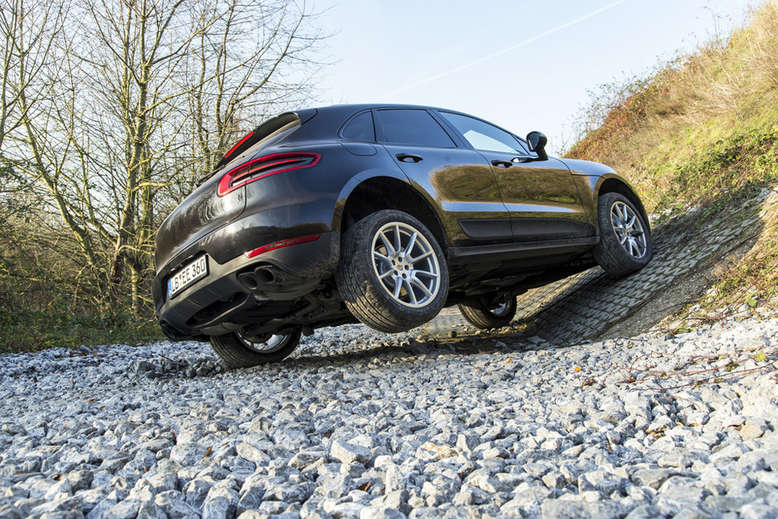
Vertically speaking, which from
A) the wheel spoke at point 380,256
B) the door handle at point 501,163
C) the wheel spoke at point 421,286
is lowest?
the wheel spoke at point 421,286

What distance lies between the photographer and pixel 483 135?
16.0ft

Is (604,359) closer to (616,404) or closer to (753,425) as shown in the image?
(616,404)

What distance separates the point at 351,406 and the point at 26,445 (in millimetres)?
1399

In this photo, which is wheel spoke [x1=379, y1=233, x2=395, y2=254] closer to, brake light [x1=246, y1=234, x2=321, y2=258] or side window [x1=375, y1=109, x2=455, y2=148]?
brake light [x1=246, y1=234, x2=321, y2=258]

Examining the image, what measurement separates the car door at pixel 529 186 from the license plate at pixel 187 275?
2.38m

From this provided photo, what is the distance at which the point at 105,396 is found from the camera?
3.69 meters

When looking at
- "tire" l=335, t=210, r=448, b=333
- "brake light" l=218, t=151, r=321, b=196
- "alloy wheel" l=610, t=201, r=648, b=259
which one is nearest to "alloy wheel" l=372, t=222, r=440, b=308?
"tire" l=335, t=210, r=448, b=333

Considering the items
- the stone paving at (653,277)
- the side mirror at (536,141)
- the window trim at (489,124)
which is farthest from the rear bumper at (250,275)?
the stone paving at (653,277)

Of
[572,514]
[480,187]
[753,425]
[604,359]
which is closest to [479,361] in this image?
[604,359]

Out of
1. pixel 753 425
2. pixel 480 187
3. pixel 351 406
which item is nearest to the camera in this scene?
pixel 753 425

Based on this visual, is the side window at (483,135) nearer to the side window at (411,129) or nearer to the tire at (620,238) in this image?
the side window at (411,129)

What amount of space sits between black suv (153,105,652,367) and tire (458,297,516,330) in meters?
1.23

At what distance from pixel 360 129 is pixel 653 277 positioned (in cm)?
333

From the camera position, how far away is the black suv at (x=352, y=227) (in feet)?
10.3
